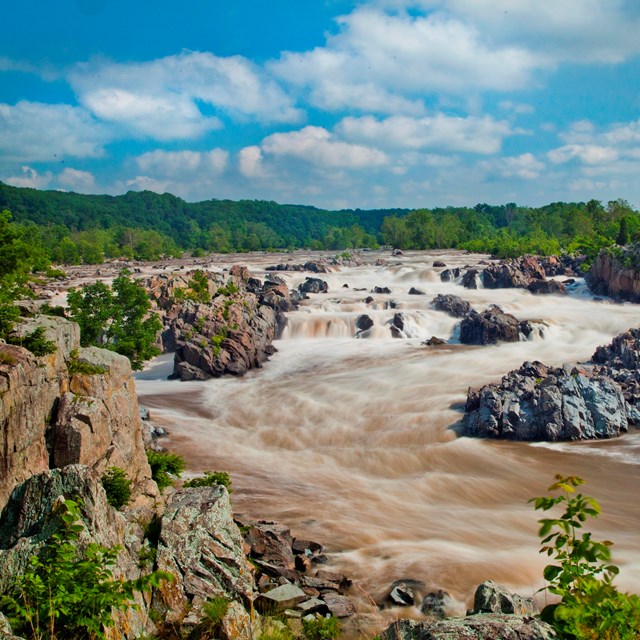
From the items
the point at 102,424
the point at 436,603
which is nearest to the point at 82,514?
the point at 102,424

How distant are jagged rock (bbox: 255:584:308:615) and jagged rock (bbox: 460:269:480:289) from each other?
58.8m

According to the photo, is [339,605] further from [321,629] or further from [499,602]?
[499,602]

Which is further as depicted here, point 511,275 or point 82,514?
point 511,275

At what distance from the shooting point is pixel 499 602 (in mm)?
11117

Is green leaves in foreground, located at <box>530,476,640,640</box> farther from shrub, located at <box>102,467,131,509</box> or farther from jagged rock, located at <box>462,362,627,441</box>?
jagged rock, located at <box>462,362,627,441</box>

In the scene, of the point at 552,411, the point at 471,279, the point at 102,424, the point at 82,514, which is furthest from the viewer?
the point at 471,279

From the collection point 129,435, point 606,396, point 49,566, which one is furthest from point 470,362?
point 49,566

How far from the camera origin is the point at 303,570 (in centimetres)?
1499

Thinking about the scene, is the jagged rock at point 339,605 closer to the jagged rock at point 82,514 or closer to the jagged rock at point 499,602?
the jagged rock at point 499,602

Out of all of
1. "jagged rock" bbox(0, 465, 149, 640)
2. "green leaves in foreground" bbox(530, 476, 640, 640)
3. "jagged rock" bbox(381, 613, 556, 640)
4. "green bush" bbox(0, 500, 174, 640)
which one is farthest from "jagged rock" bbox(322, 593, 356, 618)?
"green leaves in foreground" bbox(530, 476, 640, 640)

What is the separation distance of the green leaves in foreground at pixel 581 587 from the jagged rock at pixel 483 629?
45 cm

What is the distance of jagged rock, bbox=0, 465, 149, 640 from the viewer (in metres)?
9.94

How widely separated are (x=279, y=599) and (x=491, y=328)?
114 ft

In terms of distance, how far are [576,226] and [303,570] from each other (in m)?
113
